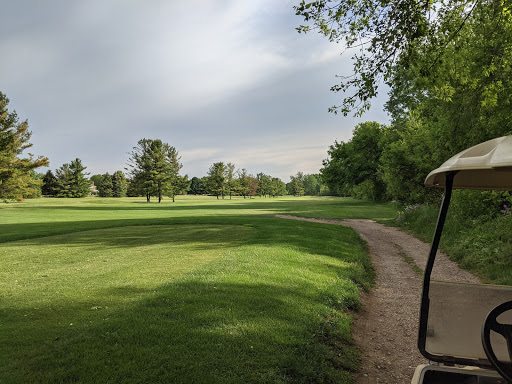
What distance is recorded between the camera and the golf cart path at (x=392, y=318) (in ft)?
14.6

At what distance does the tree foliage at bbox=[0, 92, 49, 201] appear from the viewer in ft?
136

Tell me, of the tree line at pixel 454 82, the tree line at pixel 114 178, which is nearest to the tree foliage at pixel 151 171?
the tree line at pixel 114 178

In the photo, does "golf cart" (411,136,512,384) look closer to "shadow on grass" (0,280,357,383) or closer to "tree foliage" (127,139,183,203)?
"shadow on grass" (0,280,357,383)

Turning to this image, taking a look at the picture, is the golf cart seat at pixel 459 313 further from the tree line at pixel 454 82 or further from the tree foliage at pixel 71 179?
the tree foliage at pixel 71 179

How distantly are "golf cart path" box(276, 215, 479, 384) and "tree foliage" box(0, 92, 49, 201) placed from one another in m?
46.1

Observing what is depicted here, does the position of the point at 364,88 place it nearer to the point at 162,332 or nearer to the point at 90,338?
the point at 162,332

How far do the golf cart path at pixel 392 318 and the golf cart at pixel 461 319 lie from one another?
1.33 meters

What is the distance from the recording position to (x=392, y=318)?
6.34 metres

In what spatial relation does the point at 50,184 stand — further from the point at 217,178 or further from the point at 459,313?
the point at 459,313

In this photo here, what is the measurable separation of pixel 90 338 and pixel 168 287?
2253 mm

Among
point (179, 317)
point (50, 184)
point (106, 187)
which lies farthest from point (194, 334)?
point (106, 187)

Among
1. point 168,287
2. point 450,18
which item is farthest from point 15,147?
point 450,18

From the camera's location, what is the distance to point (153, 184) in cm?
6209

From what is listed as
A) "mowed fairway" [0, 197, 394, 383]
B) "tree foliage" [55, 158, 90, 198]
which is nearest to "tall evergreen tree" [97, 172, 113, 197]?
"tree foliage" [55, 158, 90, 198]
